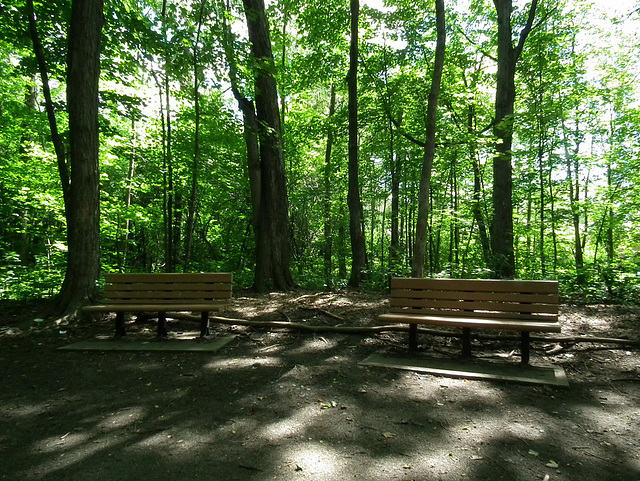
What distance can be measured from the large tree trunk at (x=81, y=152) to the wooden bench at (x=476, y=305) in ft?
15.6

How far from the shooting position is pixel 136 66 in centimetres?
864

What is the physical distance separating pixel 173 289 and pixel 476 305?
415 cm

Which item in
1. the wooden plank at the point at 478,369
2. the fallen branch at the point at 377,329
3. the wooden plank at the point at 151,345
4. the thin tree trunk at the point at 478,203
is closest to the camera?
the wooden plank at the point at 478,369

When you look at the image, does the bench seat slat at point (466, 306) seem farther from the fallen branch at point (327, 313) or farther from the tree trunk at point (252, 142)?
the tree trunk at point (252, 142)

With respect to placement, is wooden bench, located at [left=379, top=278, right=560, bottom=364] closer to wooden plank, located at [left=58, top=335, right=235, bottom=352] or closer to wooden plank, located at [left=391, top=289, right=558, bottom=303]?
wooden plank, located at [left=391, top=289, right=558, bottom=303]

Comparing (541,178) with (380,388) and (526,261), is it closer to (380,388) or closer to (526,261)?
(526,261)

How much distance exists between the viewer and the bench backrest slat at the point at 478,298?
4219 mm

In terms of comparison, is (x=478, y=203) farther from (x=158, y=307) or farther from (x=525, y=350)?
(x=158, y=307)

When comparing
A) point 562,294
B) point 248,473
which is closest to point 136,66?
point 248,473

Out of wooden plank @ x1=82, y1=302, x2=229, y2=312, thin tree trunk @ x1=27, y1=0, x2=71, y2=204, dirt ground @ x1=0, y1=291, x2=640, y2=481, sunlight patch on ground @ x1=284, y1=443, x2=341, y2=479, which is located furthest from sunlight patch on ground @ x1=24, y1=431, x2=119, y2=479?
thin tree trunk @ x1=27, y1=0, x2=71, y2=204

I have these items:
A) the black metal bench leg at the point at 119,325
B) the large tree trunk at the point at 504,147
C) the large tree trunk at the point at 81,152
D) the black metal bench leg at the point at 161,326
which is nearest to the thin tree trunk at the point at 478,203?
the large tree trunk at the point at 504,147

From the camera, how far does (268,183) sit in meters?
9.16

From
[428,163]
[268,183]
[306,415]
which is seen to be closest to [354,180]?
[268,183]

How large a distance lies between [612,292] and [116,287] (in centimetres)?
930
